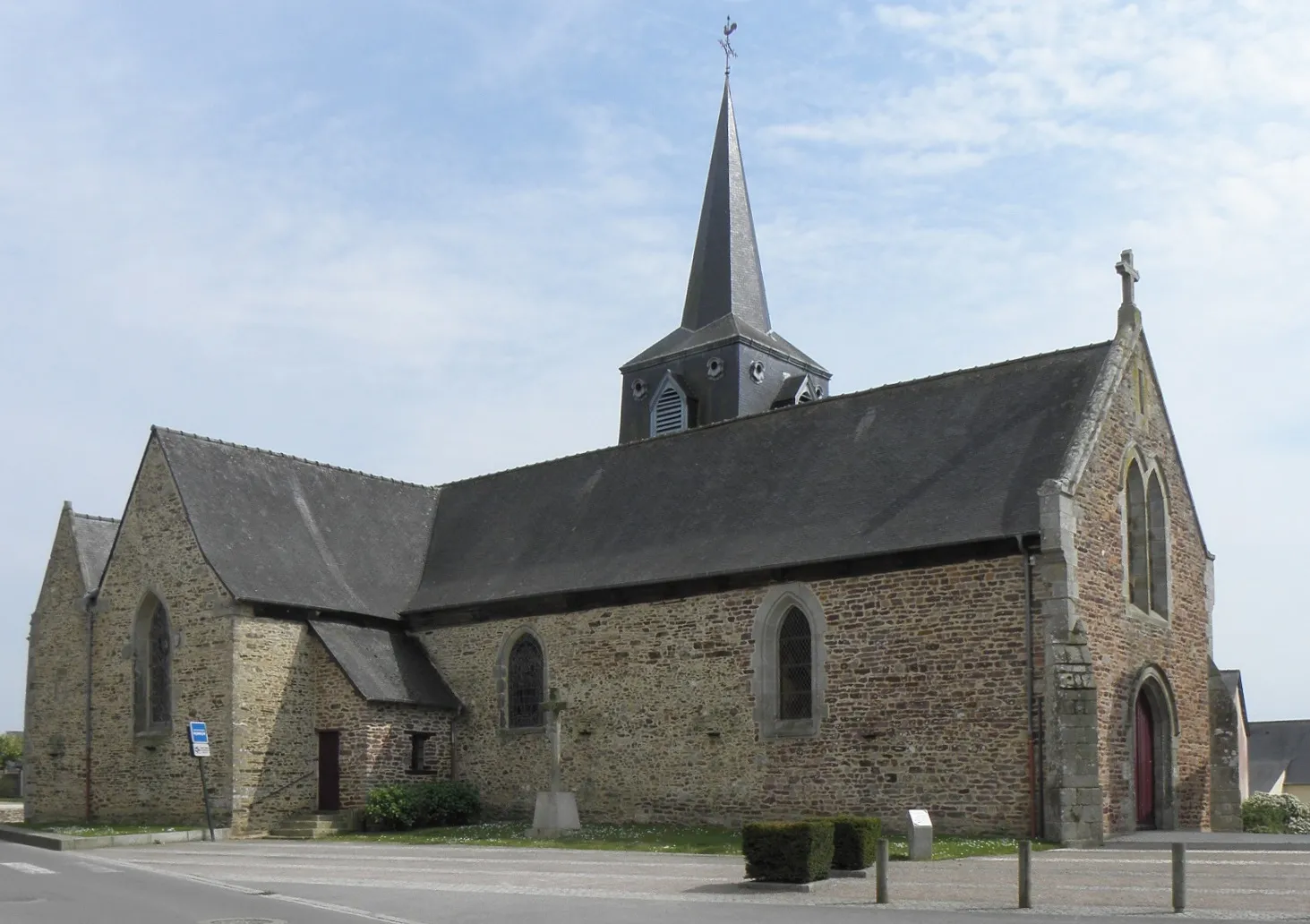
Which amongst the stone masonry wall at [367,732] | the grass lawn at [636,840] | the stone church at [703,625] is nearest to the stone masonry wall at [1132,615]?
the stone church at [703,625]

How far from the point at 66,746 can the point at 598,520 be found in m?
11.9

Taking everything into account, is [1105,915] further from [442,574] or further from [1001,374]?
[442,574]

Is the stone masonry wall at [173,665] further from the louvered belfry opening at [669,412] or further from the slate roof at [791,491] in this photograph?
the louvered belfry opening at [669,412]

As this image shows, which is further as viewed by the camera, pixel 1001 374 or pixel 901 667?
pixel 1001 374

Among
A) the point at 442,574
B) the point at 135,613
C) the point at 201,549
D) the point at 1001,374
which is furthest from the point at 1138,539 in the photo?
the point at 135,613

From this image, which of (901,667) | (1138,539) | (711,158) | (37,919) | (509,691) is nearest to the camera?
(37,919)

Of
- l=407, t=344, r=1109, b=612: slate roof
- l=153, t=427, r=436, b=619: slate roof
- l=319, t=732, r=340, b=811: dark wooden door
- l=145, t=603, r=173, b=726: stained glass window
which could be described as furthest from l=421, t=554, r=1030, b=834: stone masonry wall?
l=145, t=603, r=173, b=726: stained glass window

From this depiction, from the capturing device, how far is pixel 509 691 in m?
26.5

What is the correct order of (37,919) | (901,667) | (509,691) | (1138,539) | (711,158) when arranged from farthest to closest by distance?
(711,158) < (509,691) < (1138,539) < (901,667) < (37,919)

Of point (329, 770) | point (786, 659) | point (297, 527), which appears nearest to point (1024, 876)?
point (786, 659)

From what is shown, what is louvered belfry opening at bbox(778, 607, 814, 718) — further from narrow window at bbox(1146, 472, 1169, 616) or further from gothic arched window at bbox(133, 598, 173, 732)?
gothic arched window at bbox(133, 598, 173, 732)

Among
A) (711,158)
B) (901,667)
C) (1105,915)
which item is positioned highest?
(711,158)

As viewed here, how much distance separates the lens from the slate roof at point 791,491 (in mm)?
21406

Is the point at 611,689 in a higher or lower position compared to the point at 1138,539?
lower
